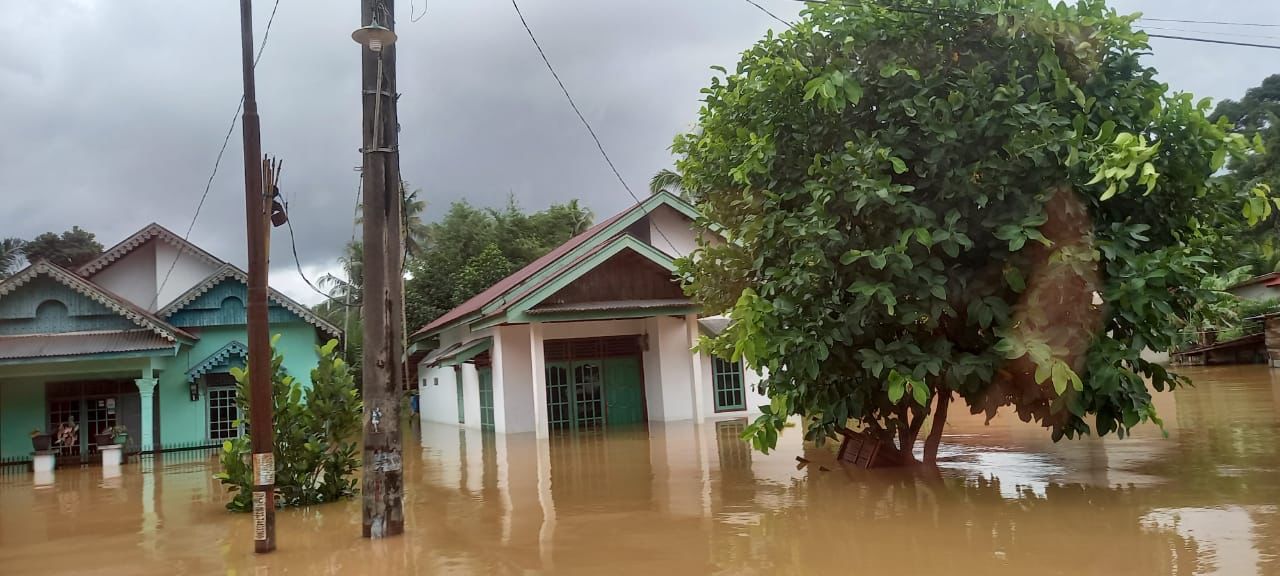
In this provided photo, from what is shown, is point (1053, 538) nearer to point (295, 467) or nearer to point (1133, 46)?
point (1133, 46)

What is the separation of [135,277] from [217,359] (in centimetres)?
476

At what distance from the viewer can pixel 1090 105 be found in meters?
8.20

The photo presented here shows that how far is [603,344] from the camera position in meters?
21.2

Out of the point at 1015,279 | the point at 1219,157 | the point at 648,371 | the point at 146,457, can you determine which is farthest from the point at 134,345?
the point at 1219,157

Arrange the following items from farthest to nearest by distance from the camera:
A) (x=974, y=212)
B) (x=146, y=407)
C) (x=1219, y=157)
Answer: (x=146, y=407) < (x=974, y=212) < (x=1219, y=157)

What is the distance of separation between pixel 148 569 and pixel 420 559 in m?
2.47

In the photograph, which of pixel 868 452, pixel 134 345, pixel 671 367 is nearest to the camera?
pixel 868 452

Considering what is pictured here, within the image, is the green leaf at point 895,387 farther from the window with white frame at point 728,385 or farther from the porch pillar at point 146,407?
the porch pillar at point 146,407

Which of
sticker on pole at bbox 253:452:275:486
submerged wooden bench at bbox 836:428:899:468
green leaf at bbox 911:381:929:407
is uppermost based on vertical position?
green leaf at bbox 911:381:929:407

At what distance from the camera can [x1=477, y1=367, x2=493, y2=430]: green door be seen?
21.8 metres

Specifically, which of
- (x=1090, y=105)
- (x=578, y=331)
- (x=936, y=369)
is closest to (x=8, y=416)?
(x=578, y=331)

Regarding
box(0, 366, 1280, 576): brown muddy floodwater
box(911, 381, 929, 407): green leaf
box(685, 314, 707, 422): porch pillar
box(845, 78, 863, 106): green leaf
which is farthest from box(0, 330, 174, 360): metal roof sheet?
box(911, 381, 929, 407): green leaf

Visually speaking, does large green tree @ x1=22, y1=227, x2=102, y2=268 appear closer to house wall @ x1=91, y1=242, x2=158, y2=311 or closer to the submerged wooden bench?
house wall @ x1=91, y1=242, x2=158, y2=311

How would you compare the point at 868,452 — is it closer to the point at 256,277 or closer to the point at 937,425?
the point at 937,425
